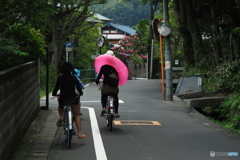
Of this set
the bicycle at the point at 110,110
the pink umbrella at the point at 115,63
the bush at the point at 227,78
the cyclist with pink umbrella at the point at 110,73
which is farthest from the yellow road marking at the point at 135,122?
the bush at the point at 227,78

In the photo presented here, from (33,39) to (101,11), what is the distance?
307 ft

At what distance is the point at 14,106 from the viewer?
848 centimetres

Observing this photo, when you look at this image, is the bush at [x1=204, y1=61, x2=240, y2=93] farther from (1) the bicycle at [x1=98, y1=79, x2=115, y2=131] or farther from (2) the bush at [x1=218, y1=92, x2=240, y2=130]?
(1) the bicycle at [x1=98, y1=79, x2=115, y2=131]

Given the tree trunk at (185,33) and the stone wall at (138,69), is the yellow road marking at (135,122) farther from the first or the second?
the stone wall at (138,69)

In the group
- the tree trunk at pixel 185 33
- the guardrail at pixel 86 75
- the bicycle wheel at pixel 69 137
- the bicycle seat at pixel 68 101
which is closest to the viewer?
the bicycle wheel at pixel 69 137

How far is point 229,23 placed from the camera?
856 inches

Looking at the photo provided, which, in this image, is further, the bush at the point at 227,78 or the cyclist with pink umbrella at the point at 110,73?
the bush at the point at 227,78

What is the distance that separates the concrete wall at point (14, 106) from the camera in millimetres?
7090

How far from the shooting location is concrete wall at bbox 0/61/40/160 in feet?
23.3

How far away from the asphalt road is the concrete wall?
80 cm

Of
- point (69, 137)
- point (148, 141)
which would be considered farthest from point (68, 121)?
point (148, 141)

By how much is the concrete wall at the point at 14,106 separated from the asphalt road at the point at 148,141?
80 centimetres

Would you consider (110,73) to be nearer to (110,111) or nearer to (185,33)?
(110,111)

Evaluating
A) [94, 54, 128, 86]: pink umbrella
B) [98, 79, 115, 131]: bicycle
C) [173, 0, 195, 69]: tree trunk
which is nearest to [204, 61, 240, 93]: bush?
[94, 54, 128, 86]: pink umbrella
